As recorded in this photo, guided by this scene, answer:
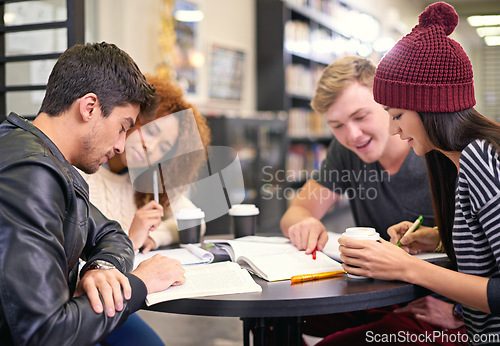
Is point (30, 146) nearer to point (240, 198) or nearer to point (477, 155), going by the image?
point (477, 155)

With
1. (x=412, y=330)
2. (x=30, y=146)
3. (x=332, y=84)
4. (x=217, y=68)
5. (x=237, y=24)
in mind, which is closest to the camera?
(x=30, y=146)

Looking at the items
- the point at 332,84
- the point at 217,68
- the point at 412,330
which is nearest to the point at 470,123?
the point at 412,330

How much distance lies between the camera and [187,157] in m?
1.88

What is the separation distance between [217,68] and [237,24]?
0.62 metres

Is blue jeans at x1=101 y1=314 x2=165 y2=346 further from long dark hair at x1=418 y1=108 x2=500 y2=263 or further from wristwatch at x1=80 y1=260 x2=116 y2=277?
long dark hair at x1=418 y1=108 x2=500 y2=263

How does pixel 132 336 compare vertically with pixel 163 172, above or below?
below

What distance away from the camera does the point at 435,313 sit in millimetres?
1430

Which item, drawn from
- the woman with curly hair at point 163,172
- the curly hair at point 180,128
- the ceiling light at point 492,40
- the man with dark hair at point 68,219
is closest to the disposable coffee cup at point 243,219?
the woman with curly hair at point 163,172

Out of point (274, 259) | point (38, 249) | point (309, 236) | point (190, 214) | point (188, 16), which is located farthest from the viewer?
point (188, 16)

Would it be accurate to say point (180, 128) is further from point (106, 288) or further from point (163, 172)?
point (106, 288)

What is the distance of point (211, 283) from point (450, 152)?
24.9 inches

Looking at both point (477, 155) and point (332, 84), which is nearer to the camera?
point (477, 155)

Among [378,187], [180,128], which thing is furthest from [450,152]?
[180,128]

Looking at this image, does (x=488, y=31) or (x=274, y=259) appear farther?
(x=488, y=31)
